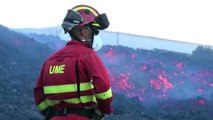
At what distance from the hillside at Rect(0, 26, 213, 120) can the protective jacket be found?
821cm

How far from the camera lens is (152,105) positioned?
63.5ft

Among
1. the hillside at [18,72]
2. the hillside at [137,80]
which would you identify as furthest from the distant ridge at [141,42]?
the hillside at [18,72]

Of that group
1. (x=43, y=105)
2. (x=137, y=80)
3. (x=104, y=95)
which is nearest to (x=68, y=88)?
(x=104, y=95)

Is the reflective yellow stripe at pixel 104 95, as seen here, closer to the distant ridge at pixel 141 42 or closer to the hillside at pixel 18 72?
the hillside at pixel 18 72

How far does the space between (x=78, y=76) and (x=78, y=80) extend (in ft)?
0.11

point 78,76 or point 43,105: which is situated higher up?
point 78,76

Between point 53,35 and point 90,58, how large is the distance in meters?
24.8

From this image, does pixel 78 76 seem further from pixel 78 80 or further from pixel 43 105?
pixel 43 105

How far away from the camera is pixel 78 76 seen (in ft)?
13.2

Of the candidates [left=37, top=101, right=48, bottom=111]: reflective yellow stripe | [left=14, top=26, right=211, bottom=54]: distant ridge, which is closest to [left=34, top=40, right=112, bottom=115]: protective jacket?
[left=37, top=101, right=48, bottom=111]: reflective yellow stripe

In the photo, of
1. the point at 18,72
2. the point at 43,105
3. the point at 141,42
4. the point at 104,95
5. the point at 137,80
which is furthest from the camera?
the point at 141,42

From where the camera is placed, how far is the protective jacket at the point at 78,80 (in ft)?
13.0

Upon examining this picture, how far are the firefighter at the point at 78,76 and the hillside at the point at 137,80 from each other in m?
8.16

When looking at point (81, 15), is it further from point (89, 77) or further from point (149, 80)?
point (149, 80)
